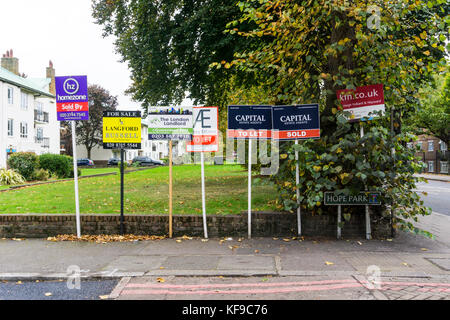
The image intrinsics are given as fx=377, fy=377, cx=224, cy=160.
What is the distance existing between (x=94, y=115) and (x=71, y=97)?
57.3 m

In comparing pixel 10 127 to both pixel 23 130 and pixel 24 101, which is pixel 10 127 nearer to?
pixel 23 130

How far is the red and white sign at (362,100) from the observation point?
764 centimetres

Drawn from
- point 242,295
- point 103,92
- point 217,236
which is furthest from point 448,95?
point 103,92

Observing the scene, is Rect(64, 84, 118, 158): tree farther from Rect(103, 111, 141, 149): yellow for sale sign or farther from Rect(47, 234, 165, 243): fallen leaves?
Rect(47, 234, 165, 243): fallen leaves

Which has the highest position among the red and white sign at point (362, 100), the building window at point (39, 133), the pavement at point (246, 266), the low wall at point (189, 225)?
the building window at point (39, 133)

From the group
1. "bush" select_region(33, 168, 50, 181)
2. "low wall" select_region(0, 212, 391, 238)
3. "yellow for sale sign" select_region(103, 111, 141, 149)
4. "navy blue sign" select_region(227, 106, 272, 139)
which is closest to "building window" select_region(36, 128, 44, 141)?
"bush" select_region(33, 168, 50, 181)

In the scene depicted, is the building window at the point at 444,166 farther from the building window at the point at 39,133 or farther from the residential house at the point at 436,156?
the building window at the point at 39,133

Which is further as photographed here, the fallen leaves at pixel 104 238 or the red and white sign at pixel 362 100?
the fallen leaves at pixel 104 238

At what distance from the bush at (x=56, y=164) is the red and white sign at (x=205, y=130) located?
1793 centimetres

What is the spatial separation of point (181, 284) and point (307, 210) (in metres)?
3.85

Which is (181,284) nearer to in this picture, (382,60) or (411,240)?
(411,240)

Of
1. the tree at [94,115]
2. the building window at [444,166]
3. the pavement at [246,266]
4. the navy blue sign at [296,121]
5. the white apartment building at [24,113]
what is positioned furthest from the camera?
the tree at [94,115]

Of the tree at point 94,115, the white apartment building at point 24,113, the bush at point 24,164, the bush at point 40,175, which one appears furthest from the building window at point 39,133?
the bush at point 40,175

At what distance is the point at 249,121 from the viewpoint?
8266mm
